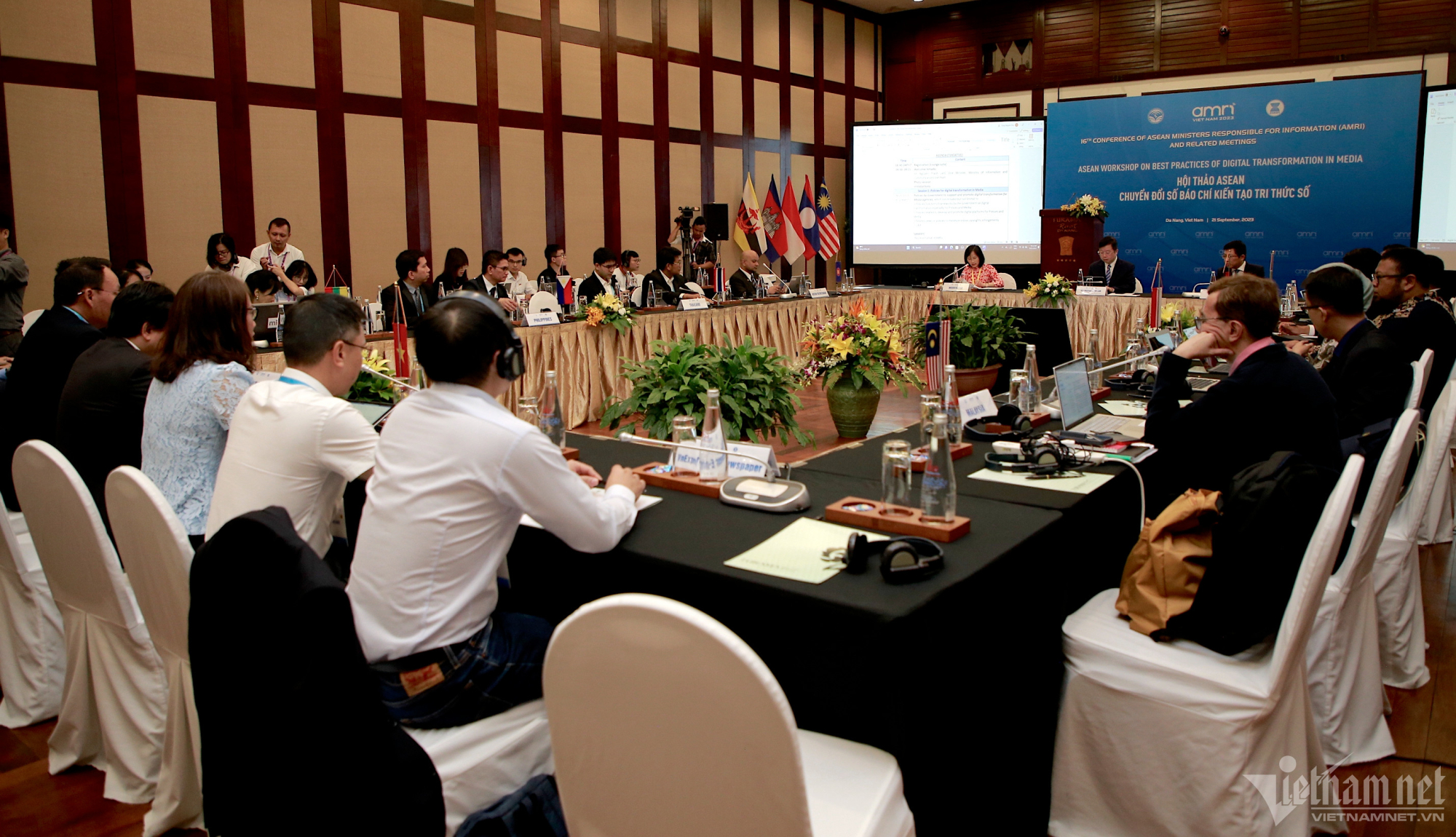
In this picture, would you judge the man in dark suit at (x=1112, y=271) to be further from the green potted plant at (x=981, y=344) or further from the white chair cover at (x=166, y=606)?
the white chair cover at (x=166, y=606)

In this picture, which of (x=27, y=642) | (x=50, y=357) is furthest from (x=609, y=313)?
(x=27, y=642)

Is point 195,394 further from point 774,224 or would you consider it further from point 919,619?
point 774,224

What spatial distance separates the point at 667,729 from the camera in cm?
117

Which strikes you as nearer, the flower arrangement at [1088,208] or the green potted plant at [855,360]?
the green potted plant at [855,360]

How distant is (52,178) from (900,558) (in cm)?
679

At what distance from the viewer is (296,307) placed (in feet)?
7.23

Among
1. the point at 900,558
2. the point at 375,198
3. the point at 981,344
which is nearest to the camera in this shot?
the point at 900,558

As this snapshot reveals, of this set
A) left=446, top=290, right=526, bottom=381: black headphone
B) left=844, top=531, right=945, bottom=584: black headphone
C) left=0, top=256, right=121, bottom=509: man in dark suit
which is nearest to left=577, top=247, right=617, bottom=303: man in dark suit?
left=0, top=256, right=121, bottom=509: man in dark suit

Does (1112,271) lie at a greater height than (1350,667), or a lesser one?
greater

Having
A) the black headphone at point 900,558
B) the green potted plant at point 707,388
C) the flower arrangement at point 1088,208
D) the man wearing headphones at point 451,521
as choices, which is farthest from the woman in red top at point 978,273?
the man wearing headphones at point 451,521

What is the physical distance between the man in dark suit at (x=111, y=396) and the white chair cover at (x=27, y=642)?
0.81ft

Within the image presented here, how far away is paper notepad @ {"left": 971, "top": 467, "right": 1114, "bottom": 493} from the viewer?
229 centimetres

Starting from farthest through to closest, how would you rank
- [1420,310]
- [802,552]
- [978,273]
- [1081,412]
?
[978,273], [1420,310], [1081,412], [802,552]

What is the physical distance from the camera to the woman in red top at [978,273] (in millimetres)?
9289
